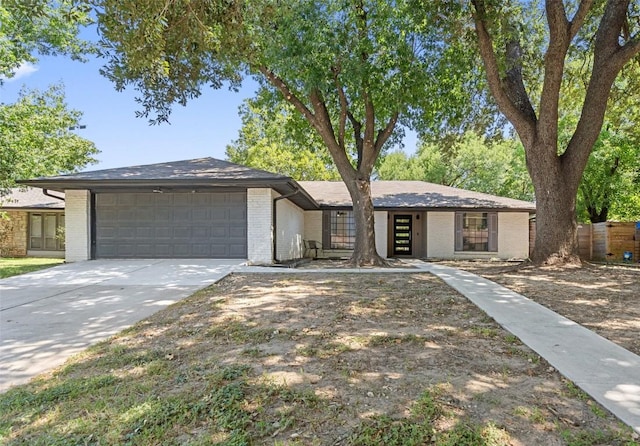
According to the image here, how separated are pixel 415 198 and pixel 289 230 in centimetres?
612

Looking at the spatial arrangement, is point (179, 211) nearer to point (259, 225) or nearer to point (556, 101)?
point (259, 225)

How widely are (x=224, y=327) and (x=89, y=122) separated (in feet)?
78.0

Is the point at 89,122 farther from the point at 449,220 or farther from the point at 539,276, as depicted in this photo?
the point at 539,276

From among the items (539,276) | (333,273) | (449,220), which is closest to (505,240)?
(449,220)

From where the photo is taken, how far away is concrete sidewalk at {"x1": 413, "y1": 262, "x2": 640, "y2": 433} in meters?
2.62

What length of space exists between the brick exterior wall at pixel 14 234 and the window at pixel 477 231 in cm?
1914

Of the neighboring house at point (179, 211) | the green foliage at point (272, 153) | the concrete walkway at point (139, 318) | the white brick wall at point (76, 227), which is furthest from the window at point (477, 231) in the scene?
the white brick wall at point (76, 227)

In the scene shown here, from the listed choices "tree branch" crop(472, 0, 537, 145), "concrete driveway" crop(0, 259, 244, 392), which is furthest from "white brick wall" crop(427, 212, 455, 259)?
"concrete driveway" crop(0, 259, 244, 392)

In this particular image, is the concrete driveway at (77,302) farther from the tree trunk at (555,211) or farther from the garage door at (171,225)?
the tree trunk at (555,211)

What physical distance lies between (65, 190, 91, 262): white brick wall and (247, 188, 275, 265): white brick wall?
4954 millimetres

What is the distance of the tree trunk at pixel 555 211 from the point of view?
8875 millimetres

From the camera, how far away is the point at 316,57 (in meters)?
9.09

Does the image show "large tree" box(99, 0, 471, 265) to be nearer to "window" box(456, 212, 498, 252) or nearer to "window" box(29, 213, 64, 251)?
"window" box(456, 212, 498, 252)

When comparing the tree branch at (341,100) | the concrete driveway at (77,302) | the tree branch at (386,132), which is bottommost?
the concrete driveway at (77,302)
